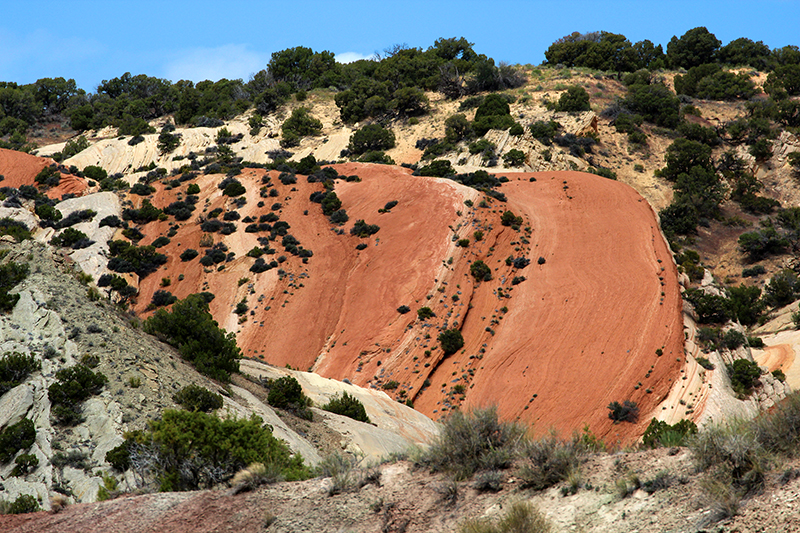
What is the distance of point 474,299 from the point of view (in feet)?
125

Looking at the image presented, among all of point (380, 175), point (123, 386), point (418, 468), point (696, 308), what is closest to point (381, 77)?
point (380, 175)

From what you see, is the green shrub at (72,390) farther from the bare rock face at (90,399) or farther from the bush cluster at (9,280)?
the bush cluster at (9,280)

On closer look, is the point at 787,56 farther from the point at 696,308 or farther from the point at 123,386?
the point at 123,386

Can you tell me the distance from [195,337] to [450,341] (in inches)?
609

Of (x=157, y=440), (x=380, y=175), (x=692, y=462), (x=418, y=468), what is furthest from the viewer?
(x=380, y=175)

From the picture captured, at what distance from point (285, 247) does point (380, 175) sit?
1271 centimetres

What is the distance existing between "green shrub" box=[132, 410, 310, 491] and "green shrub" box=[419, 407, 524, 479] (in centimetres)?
341

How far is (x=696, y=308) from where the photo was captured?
122ft

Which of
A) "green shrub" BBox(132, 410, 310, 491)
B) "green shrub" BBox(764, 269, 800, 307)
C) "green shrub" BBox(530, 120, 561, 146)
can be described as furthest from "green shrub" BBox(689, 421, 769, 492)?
"green shrub" BBox(530, 120, 561, 146)

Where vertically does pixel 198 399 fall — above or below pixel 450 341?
below

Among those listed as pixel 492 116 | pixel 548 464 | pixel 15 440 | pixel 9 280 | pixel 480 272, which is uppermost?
pixel 492 116

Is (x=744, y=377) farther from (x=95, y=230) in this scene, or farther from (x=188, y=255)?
(x=95, y=230)

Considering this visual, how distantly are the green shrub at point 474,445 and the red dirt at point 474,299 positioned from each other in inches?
754

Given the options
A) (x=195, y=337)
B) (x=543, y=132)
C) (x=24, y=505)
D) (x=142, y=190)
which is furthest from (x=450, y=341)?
(x=543, y=132)
